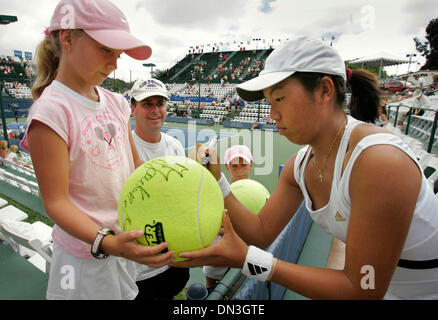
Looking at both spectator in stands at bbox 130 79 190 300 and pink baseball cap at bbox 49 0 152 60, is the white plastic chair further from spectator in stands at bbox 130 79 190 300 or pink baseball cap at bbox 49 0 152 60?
pink baseball cap at bbox 49 0 152 60

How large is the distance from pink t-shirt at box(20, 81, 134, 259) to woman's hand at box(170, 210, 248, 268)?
0.53m

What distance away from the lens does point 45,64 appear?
1448mm

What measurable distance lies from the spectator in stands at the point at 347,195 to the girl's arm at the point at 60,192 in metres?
0.26

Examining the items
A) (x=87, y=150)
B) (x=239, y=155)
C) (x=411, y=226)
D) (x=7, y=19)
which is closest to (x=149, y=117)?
(x=239, y=155)

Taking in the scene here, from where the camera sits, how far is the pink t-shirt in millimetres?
1221

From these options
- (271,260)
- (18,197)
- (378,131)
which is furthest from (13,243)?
(378,131)

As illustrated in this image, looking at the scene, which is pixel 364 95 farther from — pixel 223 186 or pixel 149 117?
pixel 149 117

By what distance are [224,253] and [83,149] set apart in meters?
0.89

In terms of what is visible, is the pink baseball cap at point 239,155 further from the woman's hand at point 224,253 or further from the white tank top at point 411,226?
the woman's hand at point 224,253

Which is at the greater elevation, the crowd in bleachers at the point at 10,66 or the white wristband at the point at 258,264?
the crowd in bleachers at the point at 10,66

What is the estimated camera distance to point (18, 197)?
6.28m

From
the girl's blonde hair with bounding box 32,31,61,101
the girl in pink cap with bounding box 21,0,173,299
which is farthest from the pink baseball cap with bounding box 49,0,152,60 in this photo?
the girl's blonde hair with bounding box 32,31,61,101

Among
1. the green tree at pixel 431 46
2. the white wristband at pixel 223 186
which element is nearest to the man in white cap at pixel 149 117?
the white wristband at pixel 223 186

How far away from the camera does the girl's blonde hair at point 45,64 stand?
1.42 metres
